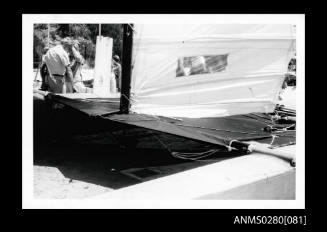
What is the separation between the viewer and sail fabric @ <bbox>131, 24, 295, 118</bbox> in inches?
190

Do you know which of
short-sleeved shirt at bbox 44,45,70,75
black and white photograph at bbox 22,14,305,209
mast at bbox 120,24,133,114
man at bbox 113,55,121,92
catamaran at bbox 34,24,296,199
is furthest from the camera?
man at bbox 113,55,121,92

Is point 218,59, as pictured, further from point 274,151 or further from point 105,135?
point 105,135

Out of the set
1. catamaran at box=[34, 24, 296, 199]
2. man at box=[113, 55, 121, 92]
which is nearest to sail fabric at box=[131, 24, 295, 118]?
catamaran at box=[34, 24, 296, 199]

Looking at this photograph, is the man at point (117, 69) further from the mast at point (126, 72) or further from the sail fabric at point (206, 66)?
the mast at point (126, 72)

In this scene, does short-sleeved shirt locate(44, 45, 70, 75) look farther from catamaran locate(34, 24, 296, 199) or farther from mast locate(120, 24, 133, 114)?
mast locate(120, 24, 133, 114)

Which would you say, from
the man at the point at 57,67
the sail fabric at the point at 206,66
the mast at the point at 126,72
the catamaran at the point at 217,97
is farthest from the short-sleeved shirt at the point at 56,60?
the sail fabric at the point at 206,66

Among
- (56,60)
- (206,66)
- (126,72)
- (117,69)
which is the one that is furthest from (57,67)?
(117,69)

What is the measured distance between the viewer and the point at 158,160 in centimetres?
534

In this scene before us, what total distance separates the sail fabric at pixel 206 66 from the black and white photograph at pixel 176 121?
0.04 feet

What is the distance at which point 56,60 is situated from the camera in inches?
257

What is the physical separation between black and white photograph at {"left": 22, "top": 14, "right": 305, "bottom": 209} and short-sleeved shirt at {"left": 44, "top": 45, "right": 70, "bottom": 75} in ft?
0.06

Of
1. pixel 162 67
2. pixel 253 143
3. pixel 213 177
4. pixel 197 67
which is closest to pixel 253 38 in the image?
pixel 197 67

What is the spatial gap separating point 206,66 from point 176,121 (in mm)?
910

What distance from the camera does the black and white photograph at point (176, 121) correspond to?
3.47m
